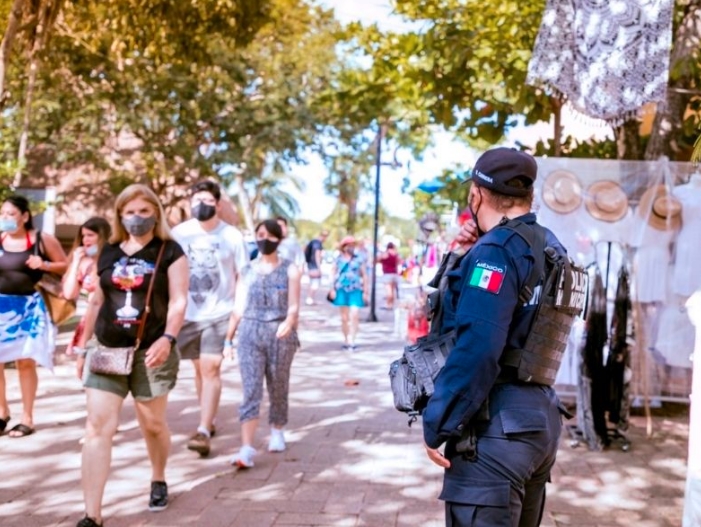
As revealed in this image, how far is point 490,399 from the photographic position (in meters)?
2.83

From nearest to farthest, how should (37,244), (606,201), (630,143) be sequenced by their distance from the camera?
(37,244) → (606,201) → (630,143)

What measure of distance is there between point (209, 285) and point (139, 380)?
76.4 inches

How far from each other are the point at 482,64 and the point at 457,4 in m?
2.45

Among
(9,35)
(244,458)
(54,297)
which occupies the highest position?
(9,35)

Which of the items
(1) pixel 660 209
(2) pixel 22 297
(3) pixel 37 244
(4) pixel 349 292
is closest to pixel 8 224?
(3) pixel 37 244

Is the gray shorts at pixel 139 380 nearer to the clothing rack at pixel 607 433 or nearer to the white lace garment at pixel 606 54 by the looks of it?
the clothing rack at pixel 607 433

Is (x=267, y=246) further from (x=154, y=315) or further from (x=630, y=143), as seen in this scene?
(x=630, y=143)

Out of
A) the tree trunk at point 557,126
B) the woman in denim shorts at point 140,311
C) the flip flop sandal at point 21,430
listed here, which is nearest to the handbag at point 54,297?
the flip flop sandal at point 21,430

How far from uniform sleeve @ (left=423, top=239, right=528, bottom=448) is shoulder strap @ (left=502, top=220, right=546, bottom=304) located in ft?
0.18

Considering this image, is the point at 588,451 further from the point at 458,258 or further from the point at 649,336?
the point at 458,258

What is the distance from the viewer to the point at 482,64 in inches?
377

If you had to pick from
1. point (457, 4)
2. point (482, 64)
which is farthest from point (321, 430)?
point (457, 4)

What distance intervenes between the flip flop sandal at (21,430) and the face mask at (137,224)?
8.81 feet

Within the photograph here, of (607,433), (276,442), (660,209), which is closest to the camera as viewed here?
(276,442)
